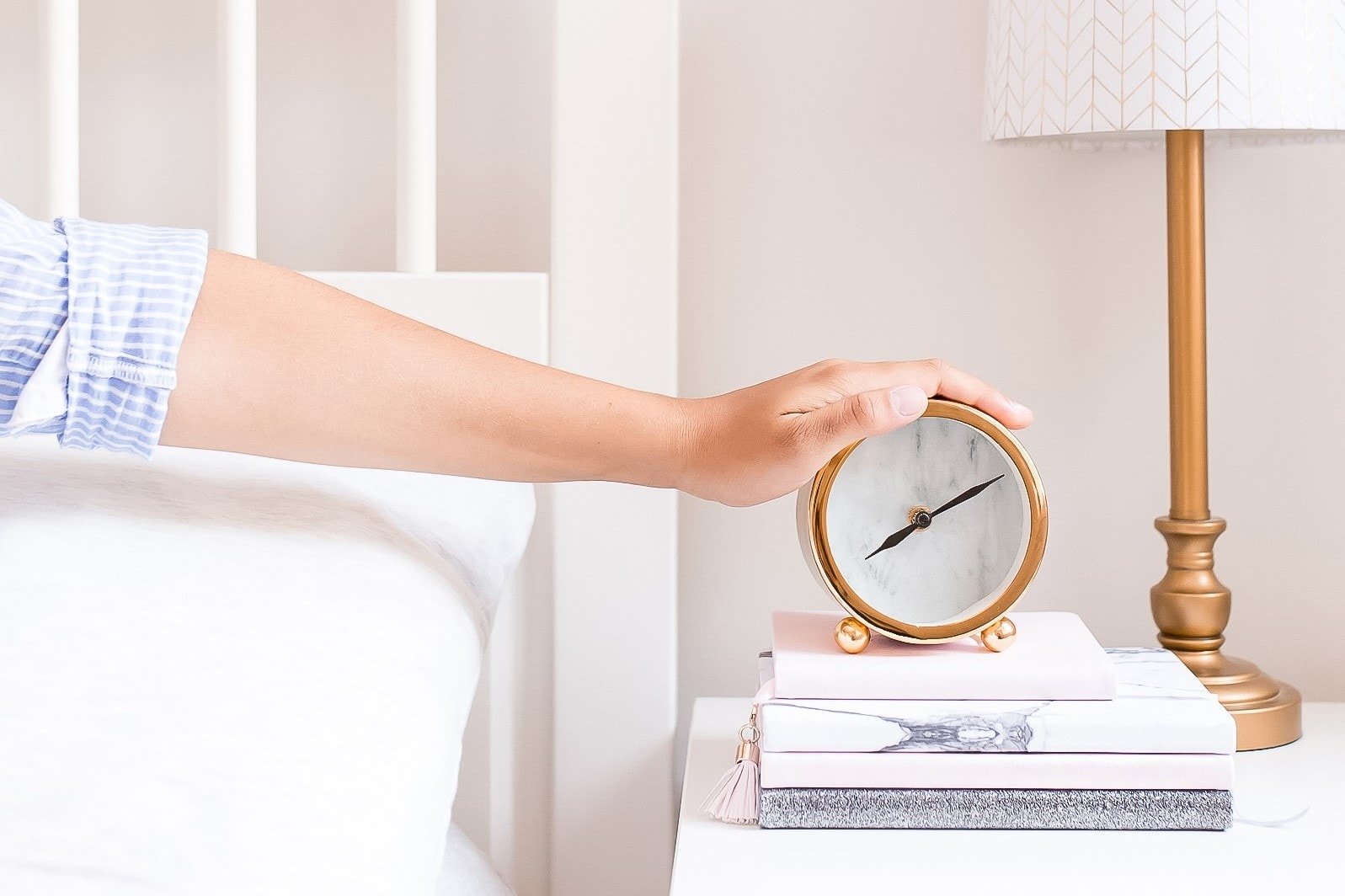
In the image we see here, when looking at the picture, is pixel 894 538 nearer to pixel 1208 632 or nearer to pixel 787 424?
pixel 787 424

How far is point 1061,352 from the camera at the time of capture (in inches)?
41.6

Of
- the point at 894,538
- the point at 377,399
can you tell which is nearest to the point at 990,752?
the point at 894,538

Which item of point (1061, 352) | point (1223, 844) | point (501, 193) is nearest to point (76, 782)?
point (1223, 844)

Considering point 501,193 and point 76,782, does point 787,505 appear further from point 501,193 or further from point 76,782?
point 76,782

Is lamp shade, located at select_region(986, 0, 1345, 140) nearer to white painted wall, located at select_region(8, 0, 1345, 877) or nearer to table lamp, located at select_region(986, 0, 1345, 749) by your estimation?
table lamp, located at select_region(986, 0, 1345, 749)

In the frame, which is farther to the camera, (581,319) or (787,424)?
(581,319)

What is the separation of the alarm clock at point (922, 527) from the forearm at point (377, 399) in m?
0.12

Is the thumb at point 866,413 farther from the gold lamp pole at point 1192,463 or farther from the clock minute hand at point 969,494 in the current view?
the gold lamp pole at point 1192,463

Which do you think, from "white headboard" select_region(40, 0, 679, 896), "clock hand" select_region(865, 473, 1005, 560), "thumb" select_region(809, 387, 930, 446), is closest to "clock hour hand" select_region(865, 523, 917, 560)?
"clock hand" select_region(865, 473, 1005, 560)

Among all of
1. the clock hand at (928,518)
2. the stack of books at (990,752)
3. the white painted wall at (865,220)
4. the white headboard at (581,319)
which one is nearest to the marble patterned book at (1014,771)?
the stack of books at (990,752)

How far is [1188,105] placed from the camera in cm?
75

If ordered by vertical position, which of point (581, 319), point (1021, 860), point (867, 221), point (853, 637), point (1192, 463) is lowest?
point (1021, 860)

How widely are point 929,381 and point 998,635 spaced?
171mm

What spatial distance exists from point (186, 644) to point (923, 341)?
745mm
